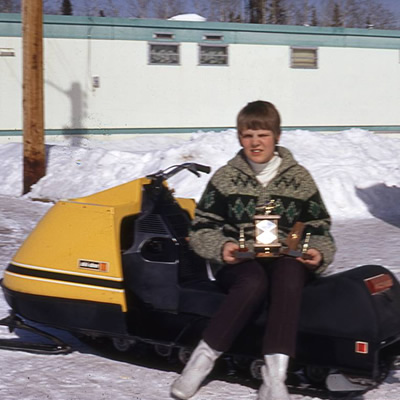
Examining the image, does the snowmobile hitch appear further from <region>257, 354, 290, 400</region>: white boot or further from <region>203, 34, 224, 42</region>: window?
<region>203, 34, 224, 42</region>: window

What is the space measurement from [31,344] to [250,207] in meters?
1.62

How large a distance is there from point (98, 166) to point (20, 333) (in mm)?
8476

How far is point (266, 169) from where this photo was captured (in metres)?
4.03

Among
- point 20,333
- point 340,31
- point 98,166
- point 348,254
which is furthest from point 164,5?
point 20,333

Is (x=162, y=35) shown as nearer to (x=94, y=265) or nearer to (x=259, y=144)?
(x=94, y=265)

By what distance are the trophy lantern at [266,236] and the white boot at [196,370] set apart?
Result: 1.71ft

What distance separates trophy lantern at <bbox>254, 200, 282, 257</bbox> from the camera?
3.76 m

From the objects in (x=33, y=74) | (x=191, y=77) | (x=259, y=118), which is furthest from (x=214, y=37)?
(x=259, y=118)

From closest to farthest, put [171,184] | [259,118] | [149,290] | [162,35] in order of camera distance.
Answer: [259,118], [149,290], [171,184], [162,35]

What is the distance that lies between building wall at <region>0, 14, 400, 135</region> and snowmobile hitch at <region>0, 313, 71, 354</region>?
1358 cm

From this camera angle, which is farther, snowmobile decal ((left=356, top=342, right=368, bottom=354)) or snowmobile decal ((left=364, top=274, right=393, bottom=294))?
snowmobile decal ((left=364, top=274, right=393, bottom=294))

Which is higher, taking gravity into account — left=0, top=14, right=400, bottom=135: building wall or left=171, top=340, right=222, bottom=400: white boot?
left=0, top=14, right=400, bottom=135: building wall

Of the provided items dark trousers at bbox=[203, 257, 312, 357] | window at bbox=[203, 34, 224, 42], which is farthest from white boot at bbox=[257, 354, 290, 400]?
window at bbox=[203, 34, 224, 42]

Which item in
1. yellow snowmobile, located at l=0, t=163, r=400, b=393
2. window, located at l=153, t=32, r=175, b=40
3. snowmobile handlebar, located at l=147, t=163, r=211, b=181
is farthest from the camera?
window, located at l=153, t=32, r=175, b=40
